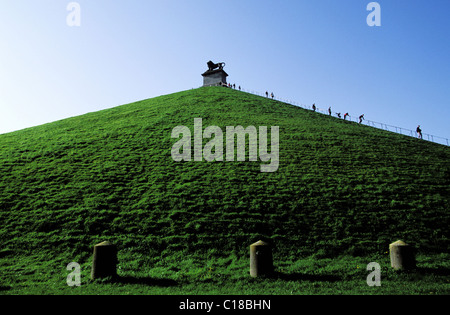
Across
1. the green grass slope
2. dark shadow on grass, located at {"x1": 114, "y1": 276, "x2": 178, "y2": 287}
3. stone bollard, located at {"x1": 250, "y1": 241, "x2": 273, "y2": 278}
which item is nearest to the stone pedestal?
the green grass slope

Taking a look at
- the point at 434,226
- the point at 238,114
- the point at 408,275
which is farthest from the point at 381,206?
the point at 238,114

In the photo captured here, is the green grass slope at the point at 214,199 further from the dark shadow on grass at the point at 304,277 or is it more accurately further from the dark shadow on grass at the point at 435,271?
the dark shadow on grass at the point at 435,271

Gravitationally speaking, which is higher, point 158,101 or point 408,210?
point 158,101

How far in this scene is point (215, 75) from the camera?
7169cm

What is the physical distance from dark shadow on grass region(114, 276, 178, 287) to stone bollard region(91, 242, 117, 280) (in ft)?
1.22

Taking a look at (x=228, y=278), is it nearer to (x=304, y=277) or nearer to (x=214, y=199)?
(x=304, y=277)

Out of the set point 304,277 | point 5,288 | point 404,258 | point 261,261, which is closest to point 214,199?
point 261,261

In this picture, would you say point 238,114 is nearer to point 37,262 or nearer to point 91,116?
point 91,116

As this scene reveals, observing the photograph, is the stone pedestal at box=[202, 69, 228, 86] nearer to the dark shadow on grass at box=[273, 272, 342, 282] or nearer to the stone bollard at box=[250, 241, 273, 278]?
the stone bollard at box=[250, 241, 273, 278]

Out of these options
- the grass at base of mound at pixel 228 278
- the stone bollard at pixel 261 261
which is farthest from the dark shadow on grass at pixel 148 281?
the stone bollard at pixel 261 261

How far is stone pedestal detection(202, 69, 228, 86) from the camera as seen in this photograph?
70738 mm

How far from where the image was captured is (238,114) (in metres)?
40.7

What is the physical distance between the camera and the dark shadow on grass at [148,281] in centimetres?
973
